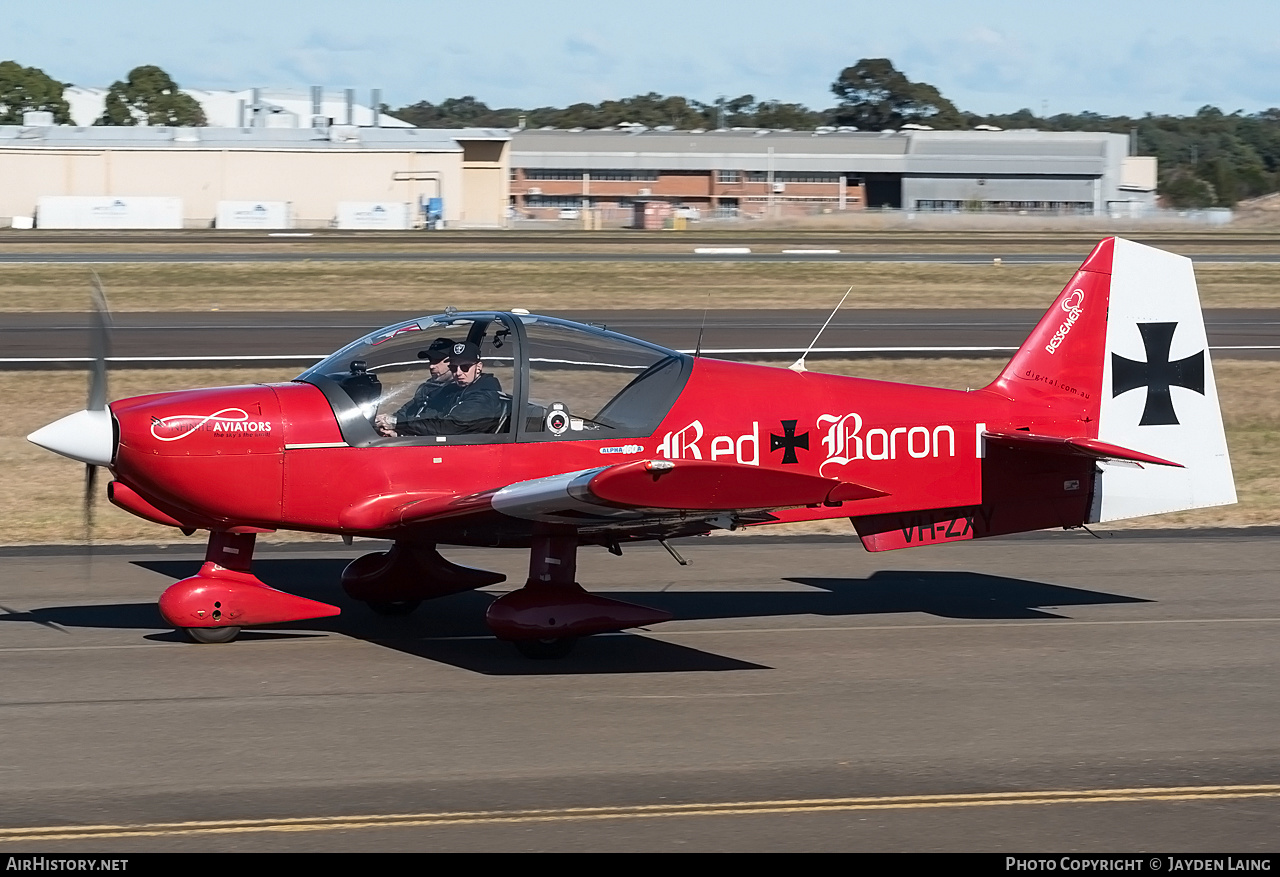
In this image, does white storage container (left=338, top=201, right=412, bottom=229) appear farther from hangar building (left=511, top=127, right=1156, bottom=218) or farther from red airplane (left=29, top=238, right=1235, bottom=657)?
red airplane (left=29, top=238, right=1235, bottom=657)

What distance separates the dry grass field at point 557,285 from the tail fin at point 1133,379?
73.5 feet

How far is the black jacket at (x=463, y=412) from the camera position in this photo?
27.9 feet

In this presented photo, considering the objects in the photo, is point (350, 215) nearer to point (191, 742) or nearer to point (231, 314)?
point (231, 314)

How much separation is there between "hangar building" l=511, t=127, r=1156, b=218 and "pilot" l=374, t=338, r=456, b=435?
335 ft

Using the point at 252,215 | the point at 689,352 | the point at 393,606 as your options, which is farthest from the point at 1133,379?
the point at 252,215

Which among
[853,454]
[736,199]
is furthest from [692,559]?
[736,199]

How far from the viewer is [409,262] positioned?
44812 mm

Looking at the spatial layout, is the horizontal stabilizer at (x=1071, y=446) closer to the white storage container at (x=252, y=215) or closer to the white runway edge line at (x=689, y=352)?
the white runway edge line at (x=689, y=352)

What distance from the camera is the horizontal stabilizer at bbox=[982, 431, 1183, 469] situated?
867 centimetres

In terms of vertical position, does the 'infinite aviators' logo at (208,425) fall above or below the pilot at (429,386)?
below

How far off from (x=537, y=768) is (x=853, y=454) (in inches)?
134

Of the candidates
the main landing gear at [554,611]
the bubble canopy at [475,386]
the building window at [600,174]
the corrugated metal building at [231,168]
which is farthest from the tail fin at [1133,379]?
the building window at [600,174]

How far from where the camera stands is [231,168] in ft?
269

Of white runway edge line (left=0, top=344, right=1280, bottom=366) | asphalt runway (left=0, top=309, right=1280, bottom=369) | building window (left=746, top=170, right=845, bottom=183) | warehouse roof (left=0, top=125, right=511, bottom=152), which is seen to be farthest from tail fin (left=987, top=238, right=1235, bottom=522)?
building window (left=746, top=170, right=845, bottom=183)
